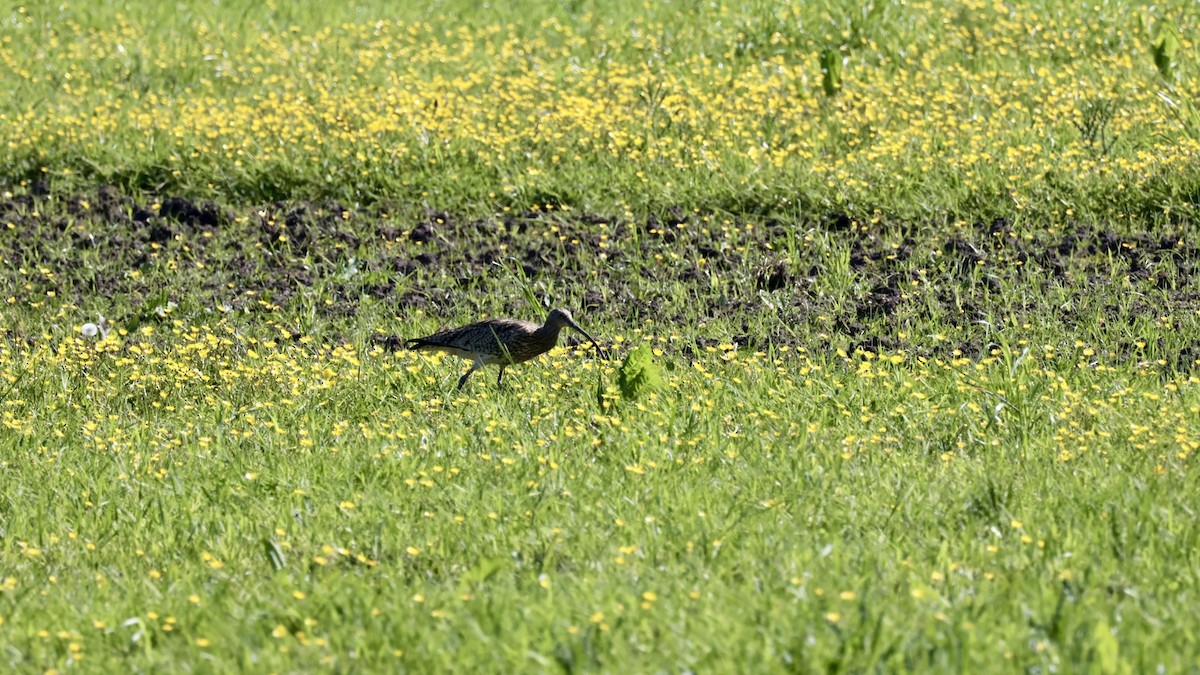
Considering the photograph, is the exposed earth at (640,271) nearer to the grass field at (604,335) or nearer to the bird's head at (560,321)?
the grass field at (604,335)

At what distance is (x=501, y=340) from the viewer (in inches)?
334

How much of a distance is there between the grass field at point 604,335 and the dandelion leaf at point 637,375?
0.15m

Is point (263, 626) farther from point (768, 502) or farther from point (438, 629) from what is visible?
point (768, 502)

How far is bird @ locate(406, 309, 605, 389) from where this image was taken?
848 cm

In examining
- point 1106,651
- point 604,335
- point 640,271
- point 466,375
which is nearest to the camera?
point 1106,651

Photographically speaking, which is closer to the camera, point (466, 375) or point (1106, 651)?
point (1106, 651)

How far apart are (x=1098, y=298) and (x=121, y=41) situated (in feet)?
32.2

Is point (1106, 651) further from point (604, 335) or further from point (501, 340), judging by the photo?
point (604, 335)

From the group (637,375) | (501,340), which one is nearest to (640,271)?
(501,340)

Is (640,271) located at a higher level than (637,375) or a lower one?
lower

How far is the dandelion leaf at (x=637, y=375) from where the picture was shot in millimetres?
7906

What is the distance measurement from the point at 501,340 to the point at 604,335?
1.08 meters

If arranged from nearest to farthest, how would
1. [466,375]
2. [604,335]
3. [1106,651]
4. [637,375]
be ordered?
Answer: [1106,651]
[637,375]
[466,375]
[604,335]

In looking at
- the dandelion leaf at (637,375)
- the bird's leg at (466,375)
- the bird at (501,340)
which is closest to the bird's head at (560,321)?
the bird at (501,340)
